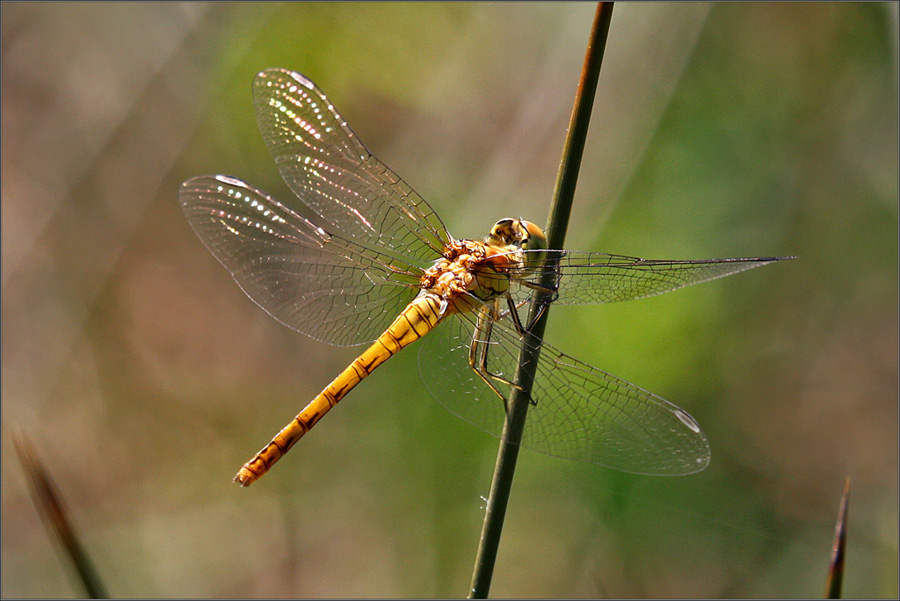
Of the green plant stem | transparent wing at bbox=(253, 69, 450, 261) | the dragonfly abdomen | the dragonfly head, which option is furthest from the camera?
transparent wing at bbox=(253, 69, 450, 261)

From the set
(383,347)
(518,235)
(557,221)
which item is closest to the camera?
(557,221)

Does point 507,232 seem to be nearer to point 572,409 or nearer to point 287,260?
point 572,409

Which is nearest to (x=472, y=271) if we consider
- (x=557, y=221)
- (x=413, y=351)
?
(x=557, y=221)

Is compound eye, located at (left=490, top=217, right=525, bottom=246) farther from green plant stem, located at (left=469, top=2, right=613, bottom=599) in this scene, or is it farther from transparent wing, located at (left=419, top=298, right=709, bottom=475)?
green plant stem, located at (left=469, top=2, right=613, bottom=599)

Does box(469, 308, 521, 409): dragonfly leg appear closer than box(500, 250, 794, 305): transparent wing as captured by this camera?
No

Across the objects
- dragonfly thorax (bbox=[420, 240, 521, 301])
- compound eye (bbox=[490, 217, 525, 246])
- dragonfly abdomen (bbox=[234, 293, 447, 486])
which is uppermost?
compound eye (bbox=[490, 217, 525, 246])

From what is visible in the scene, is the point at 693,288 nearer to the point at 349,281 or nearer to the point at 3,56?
the point at 349,281

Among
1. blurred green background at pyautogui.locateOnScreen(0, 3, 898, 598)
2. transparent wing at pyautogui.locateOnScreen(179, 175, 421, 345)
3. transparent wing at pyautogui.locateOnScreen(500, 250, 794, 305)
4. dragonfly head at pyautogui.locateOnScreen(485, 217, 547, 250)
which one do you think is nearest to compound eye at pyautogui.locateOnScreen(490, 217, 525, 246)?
dragonfly head at pyautogui.locateOnScreen(485, 217, 547, 250)
